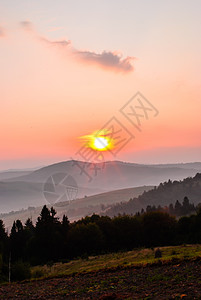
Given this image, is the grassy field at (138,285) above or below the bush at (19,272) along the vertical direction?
above

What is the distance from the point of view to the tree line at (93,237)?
78.5m

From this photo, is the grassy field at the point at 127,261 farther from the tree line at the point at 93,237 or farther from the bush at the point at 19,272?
the tree line at the point at 93,237

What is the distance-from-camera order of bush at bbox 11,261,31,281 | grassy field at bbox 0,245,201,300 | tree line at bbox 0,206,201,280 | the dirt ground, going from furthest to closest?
tree line at bbox 0,206,201,280
bush at bbox 11,261,31,281
grassy field at bbox 0,245,201,300
the dirt ground

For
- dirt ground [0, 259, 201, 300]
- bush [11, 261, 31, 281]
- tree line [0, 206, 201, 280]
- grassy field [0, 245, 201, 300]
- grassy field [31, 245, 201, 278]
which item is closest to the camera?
dirt ground [0, 259, 201, 300]

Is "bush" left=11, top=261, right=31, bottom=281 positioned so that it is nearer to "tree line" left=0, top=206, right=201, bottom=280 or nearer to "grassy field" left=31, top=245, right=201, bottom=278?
"grassy field" left=31, top=245, right=201, bottom=278

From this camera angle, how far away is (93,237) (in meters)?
79.4

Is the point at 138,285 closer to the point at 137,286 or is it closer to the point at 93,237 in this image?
the point at 137,286

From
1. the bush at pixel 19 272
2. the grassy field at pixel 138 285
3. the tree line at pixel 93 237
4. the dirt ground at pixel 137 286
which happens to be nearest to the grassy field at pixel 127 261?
the bush at pixel 19 272

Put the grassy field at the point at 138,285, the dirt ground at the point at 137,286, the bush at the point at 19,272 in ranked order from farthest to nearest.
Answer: the bush at the point at 19,272 → the grassy field at the point at 138,285 → the dirt ground at the point at 137,286

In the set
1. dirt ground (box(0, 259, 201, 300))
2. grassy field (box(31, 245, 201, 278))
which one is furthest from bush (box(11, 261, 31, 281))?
dirt ground (box(0, 259, 201, 300))

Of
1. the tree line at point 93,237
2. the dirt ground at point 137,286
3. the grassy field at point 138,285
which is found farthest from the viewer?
the tree line at point 93,237

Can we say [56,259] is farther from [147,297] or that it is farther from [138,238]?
[147,297]

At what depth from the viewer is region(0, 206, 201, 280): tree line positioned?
78500 mm

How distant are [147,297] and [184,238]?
61.9 m
